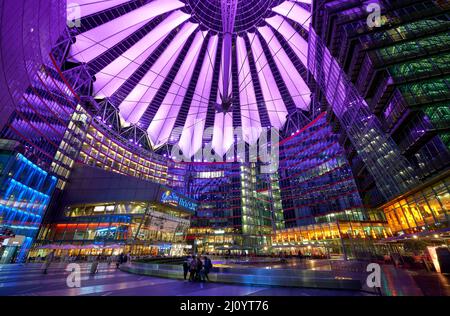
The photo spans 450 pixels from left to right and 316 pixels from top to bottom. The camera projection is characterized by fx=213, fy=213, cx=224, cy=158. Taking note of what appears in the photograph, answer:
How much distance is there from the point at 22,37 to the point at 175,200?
39399mm

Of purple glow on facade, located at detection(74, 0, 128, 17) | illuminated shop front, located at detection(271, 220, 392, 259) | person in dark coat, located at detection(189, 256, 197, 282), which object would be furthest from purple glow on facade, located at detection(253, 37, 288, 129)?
person in dark coat, located at detection(189, 256, 197, 282)

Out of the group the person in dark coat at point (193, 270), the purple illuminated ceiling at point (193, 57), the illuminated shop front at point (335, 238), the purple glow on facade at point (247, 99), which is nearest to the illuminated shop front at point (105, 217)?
the purple illuminated ceiling at point (193, 57)

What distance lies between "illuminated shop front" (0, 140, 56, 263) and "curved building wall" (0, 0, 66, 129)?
19.3 metres

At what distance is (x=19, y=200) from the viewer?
32812 mm

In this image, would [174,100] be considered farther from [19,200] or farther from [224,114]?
[19,200]

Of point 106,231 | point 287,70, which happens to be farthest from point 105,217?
point 287,70

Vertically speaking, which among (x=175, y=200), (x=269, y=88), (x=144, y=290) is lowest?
(x=144, y=290)

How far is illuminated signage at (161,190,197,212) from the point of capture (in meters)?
44.7

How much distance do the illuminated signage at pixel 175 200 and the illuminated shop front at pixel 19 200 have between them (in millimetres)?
20789
